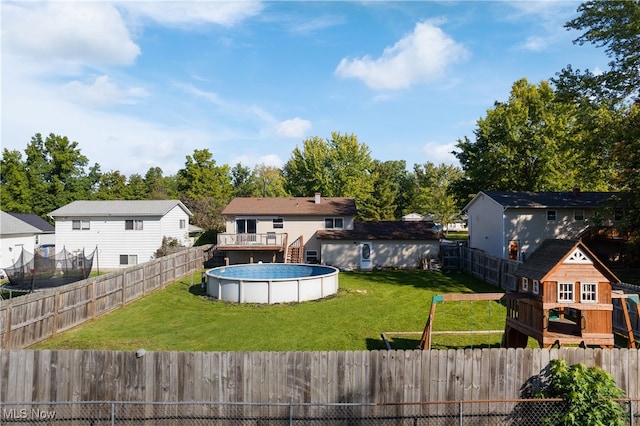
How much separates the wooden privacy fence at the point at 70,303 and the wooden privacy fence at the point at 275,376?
16.8 ft

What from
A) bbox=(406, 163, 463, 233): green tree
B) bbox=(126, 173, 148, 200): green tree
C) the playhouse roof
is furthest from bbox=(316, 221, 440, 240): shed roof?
bbox=(126, 173, 148, 200): green tree

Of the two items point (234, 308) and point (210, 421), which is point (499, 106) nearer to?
point (234, 308)

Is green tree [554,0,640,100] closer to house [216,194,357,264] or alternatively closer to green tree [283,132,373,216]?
house [216,194,357,264]

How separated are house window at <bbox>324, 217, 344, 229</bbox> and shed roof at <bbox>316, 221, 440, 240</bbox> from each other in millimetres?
605

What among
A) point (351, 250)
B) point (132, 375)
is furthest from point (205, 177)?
point (132, 375)

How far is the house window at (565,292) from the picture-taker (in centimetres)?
1042

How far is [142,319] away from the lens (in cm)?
1712

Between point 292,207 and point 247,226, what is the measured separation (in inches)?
160

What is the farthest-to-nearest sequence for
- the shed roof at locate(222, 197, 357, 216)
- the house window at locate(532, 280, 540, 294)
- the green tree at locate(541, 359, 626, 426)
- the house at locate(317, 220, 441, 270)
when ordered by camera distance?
the shed roof at locate(222, 197, 357, 216), the house at locate(317, 220, 441, 270), the house window at locate(532, 280, 540, 294), the green tree at locate(541, 359, 626, 426)

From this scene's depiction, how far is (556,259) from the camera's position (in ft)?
34.8

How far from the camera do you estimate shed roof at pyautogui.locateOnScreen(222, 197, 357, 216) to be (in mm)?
33844

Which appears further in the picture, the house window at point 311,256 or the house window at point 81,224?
the house window at point 311,256

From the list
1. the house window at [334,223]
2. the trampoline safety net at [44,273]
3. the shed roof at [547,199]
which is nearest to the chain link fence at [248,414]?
the trampoline safety net at [44,273]

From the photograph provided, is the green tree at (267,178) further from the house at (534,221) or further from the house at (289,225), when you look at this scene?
the house at (534,221)
